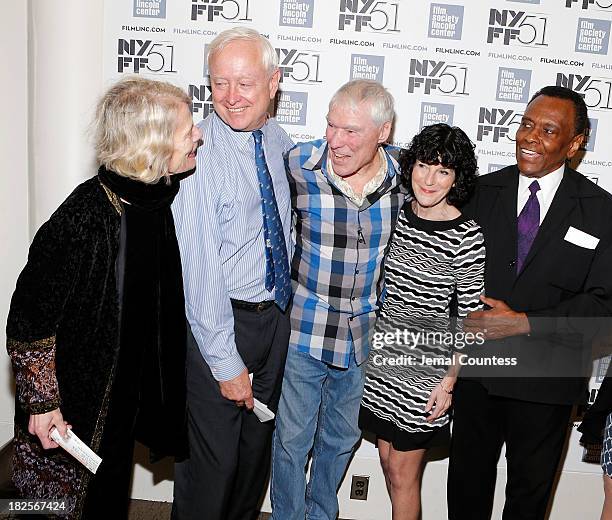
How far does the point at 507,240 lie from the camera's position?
2.36 m

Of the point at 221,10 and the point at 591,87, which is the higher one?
the point at 221,10

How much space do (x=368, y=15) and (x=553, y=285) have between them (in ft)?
4.51

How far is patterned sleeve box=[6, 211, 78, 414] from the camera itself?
181cm

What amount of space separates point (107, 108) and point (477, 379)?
5.27ft

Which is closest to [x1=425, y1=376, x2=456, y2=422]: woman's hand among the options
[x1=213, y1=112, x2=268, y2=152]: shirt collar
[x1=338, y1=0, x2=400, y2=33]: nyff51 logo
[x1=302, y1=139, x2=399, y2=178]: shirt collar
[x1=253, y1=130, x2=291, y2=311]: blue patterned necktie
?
[x1=253, y1=130, x2=291, y2=311]: blue patterned necktie

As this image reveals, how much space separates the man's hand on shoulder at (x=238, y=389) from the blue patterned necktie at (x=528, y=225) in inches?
41.4

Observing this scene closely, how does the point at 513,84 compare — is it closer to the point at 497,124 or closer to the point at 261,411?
the point at 497,124

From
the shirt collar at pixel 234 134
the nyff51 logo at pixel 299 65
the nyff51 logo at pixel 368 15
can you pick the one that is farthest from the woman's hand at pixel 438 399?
the nyff51 logo at pixel 368 15

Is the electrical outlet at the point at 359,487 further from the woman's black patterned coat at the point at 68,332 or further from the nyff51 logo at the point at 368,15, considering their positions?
the nyff51 logo at the point at 368,15

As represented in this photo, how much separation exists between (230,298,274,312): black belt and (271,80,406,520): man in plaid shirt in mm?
155

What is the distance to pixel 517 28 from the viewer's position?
279 cm

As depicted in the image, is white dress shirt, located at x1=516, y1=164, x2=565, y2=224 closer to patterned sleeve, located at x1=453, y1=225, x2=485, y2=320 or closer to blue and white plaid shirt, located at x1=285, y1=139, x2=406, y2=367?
patterned sleeve, located at x1=453, y1=225, x2=485, y2=320

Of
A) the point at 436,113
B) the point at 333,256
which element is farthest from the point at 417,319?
the point at 436,113

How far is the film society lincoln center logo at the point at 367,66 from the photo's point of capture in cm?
282
